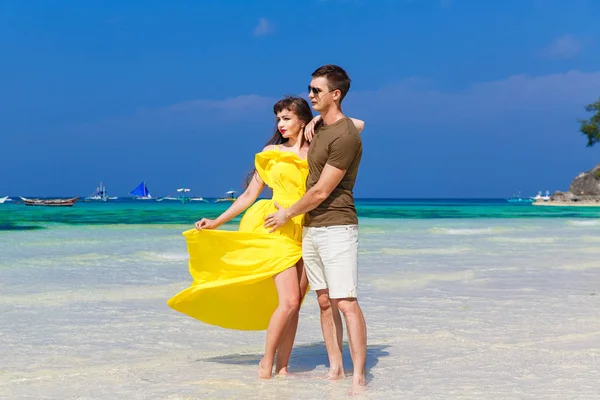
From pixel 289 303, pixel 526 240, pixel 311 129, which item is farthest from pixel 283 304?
pixel 526 240

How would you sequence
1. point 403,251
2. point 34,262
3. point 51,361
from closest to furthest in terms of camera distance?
point 51,361 < point 34,262 < point 403,251

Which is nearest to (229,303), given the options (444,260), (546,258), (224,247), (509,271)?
(224,247)

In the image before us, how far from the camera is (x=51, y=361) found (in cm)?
518

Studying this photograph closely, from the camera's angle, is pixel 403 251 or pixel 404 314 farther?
pixel 403 251

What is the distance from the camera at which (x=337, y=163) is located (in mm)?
4121

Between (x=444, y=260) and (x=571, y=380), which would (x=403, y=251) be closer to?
(x=444, y=260)

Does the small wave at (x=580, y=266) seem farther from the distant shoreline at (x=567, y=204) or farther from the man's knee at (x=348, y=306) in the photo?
the distant shoreline at (x=567, y=204)

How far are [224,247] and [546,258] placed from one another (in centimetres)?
1011

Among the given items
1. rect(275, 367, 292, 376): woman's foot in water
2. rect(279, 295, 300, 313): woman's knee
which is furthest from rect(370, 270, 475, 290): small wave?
rect(279, 295, 300, 313): woman's knee

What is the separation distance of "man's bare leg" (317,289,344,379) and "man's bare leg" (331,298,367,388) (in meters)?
0.17

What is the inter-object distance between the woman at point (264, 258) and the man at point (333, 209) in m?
0.17

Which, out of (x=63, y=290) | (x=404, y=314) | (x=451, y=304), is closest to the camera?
(x=404, y=314)

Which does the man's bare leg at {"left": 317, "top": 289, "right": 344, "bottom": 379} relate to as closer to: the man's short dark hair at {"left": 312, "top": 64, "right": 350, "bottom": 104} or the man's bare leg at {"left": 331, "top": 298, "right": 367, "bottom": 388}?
the man's bare leg at {"left": 331, "top": 298, "right": 367, "bottom": 388}

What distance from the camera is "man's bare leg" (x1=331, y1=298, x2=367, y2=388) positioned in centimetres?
427
